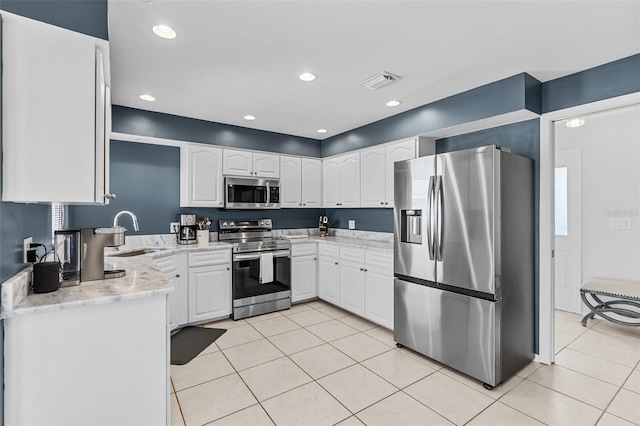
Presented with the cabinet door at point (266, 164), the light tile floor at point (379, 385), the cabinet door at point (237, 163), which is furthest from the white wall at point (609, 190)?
the cabinet door at point (237, 163)

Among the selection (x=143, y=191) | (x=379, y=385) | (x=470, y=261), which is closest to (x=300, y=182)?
(x=143, y=191)

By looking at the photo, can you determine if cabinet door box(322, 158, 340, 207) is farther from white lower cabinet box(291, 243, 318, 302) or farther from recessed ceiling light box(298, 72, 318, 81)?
recessed ceiling light box(298, 72, 318, 81)

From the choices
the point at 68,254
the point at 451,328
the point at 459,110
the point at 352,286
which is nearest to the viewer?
the point at 68,254

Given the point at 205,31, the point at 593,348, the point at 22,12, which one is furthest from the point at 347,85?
the point at 593,348

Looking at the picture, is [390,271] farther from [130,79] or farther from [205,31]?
[130,79]

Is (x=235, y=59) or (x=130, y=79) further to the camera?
(x=130, y=79)

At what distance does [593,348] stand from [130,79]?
510 centimetres

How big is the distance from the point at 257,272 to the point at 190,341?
111cm

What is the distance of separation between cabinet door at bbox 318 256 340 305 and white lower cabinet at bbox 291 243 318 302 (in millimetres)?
88

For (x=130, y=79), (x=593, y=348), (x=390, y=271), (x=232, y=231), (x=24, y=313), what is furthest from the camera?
(x=232, y=231)

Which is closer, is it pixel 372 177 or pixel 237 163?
pixel 372 177

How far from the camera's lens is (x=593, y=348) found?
3.08 metres

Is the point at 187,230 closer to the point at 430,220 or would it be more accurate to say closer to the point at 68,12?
the point at 68,12

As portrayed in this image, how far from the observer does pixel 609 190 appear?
3.81m
